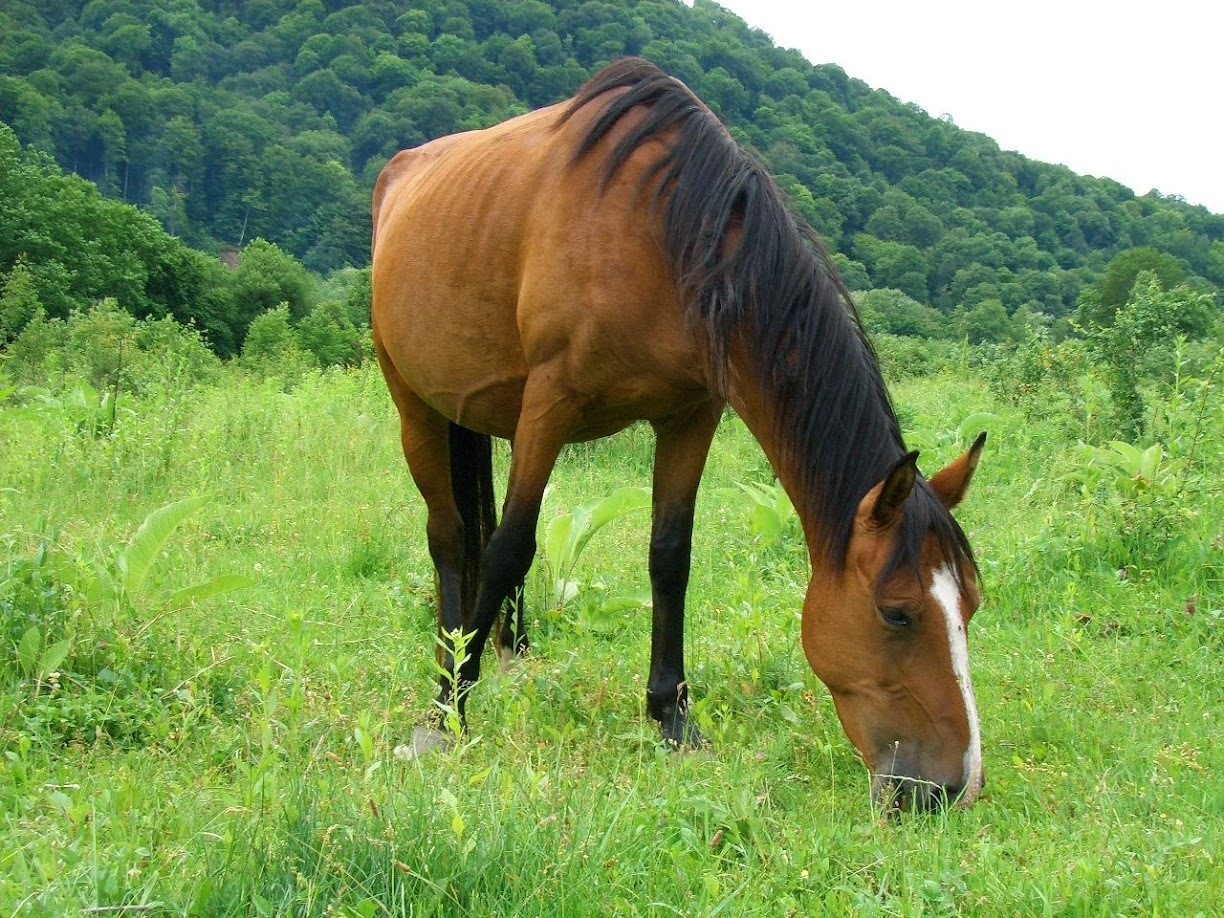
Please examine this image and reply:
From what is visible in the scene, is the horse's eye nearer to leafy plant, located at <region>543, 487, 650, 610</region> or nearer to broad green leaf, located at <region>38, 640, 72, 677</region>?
leafy plant, located at <region>543, 487, 650, 610</region>

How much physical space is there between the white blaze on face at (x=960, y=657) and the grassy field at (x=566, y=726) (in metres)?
0.10

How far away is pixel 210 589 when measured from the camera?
3.38m

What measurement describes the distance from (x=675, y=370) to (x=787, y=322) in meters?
0.42

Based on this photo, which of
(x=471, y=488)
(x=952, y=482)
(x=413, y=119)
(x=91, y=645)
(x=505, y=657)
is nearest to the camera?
(x=952, y=482)

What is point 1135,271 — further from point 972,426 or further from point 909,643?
point 909,643

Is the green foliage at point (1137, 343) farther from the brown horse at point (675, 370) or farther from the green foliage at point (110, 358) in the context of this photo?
the green foliage at point (110, 358)

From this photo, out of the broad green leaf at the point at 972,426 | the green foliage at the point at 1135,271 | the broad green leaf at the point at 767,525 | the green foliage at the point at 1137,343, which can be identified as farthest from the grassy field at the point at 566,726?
the green foliage at the point at 1135,271

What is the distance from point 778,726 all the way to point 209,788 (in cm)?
177

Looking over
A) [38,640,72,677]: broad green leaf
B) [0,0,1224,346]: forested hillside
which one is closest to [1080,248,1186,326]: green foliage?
[0,0,1224,346]: forested hillside

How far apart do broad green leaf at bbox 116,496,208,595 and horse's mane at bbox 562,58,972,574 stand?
200 centimetres

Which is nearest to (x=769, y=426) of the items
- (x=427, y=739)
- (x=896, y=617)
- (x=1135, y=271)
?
(x=896, y=617)

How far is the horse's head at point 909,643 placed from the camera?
2480mm

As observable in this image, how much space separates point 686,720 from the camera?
3248 mm

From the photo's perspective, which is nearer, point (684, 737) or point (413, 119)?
point (684, 737)
